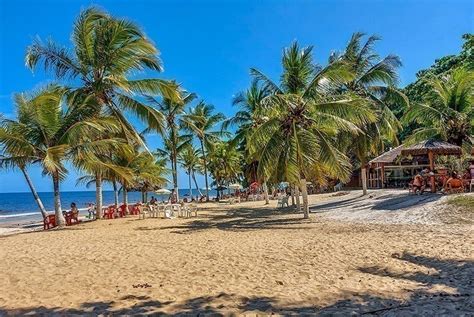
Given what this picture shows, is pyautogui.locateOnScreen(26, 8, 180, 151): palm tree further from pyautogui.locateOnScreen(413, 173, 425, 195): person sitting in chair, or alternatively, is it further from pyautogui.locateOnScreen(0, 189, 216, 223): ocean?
pyautogui.locateOnScreen(0, 189, 216, 223): ocean

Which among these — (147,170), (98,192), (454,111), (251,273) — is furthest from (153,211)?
(454,111)

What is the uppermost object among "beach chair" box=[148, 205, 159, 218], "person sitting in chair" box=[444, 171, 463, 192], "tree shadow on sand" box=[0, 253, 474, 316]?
"person sitting in chair" box=[444, 171, 463, 192]

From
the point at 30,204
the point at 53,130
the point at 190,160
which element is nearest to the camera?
the point at 53,130

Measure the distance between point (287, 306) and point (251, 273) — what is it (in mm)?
1646

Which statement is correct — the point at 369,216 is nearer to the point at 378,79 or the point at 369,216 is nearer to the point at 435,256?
the point at 435,256

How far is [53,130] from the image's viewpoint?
1443 cm

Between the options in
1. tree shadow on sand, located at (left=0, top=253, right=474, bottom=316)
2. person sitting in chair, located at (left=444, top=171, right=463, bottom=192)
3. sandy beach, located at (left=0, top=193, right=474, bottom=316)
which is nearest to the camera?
tree shadow on sand, located at (left=0, top=253, right=474, bottom=316)

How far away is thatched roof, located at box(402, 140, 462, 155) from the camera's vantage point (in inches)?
651

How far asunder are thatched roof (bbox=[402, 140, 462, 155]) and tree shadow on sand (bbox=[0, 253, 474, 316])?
1211 centimetres

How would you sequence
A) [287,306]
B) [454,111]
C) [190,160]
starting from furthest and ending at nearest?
[190,160] < [454,111] < [287,306]

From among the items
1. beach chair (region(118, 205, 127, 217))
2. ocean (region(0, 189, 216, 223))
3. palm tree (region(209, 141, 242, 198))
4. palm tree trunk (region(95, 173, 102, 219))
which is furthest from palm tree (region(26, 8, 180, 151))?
palm tree (region(209, 141, 242, 198))

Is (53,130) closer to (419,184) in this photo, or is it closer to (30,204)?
(419,184)

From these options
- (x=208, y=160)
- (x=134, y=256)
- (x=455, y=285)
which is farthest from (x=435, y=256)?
(x=208, y=160)

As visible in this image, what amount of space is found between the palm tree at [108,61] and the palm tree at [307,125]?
410 cm
